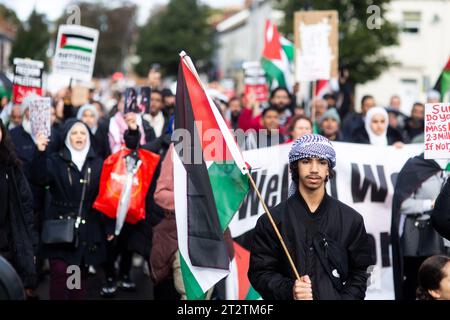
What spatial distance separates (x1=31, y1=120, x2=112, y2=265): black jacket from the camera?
8.55m

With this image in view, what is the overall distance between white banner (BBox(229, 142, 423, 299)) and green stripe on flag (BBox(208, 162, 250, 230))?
2.55 m

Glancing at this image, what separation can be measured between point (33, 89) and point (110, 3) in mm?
69988

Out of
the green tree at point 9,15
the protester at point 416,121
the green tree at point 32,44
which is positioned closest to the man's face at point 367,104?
the protester at point 416,121

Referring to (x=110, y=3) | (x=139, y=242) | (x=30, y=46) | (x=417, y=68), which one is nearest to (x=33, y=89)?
(x=139, y=242)

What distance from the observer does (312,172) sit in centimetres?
508

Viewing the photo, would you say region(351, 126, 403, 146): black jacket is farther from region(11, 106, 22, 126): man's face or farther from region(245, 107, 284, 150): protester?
region(11, 106, 22, 126): man's face

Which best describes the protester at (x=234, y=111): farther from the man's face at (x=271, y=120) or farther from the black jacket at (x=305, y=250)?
the black jacket at (x=305, y=250)

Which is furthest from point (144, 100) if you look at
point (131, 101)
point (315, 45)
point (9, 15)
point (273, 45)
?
point (9, 15)

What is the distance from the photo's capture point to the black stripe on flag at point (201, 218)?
610 cm

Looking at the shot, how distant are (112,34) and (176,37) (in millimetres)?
5867

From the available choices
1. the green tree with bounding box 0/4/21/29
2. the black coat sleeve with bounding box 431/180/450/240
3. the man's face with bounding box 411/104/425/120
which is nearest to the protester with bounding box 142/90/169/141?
the man's face with bounding box 411/104/425/120

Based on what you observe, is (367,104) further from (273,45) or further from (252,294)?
(252,294)

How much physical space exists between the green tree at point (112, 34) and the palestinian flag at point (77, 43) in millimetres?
65773
